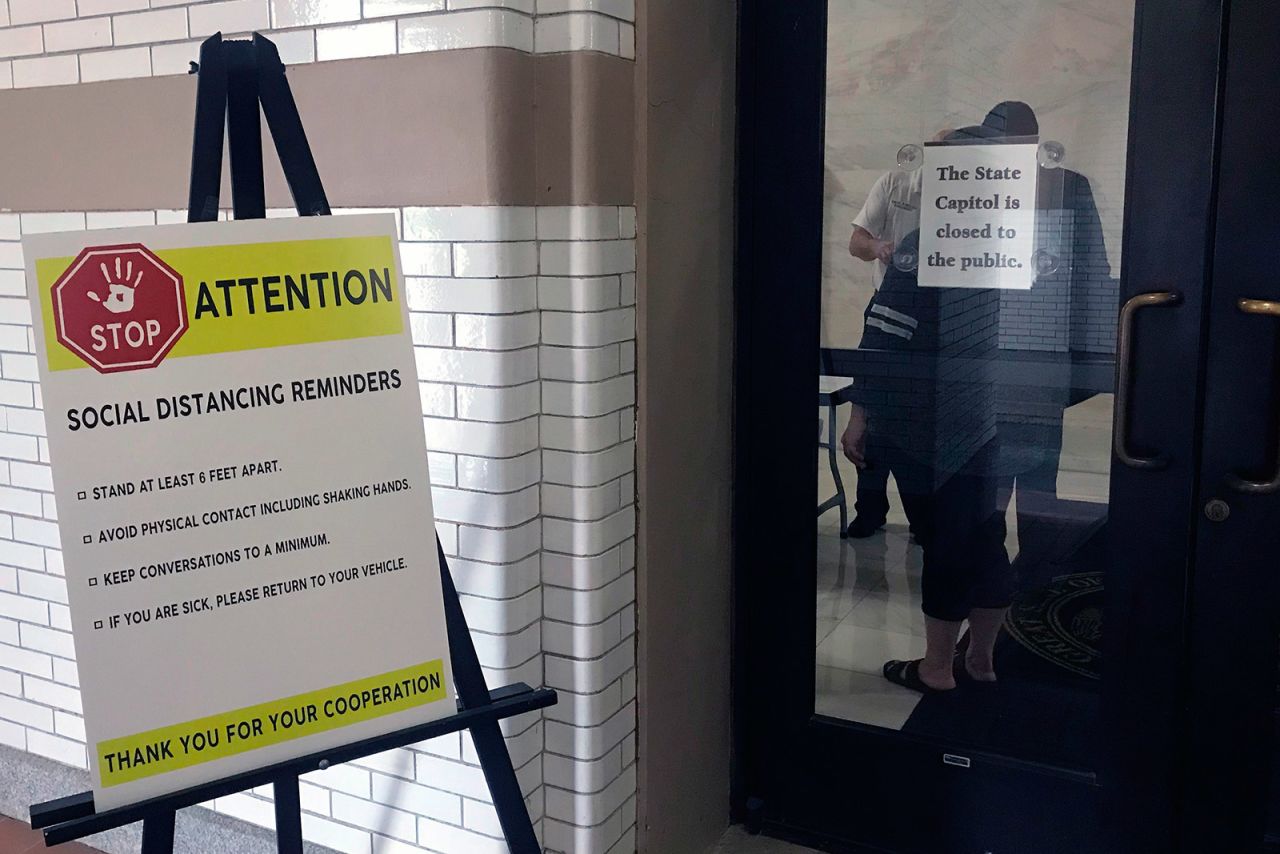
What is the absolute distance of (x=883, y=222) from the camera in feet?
7.42

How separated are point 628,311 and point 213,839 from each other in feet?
4.84

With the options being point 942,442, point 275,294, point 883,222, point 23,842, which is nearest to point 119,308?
point 275,294

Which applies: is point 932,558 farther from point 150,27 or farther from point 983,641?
point 150,27

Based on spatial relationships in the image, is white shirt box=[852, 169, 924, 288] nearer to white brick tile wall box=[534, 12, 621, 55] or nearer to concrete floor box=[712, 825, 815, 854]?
white brick tile wall box=[534, 12, 621, 55]

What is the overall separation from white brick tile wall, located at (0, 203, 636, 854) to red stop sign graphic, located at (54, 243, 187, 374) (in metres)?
0.56

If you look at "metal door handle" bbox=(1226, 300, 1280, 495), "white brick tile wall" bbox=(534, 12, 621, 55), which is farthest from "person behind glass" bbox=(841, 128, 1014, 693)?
"white brick tile wall" bbox=(534, 12, 621, 55)

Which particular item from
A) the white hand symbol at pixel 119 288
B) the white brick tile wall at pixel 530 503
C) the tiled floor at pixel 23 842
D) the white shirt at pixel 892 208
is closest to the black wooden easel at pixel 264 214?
the white hand symbol at pixel 119 288

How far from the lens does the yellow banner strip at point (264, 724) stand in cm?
144

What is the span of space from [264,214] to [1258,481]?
5.77ft

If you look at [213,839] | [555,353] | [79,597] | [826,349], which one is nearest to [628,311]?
[555,353]

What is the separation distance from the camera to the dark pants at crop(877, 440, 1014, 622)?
7.42 ft

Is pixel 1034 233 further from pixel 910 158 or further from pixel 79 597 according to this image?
pixel 79 597

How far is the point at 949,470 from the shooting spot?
7.51ft

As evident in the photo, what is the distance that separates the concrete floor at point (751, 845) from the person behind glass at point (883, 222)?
767mm
